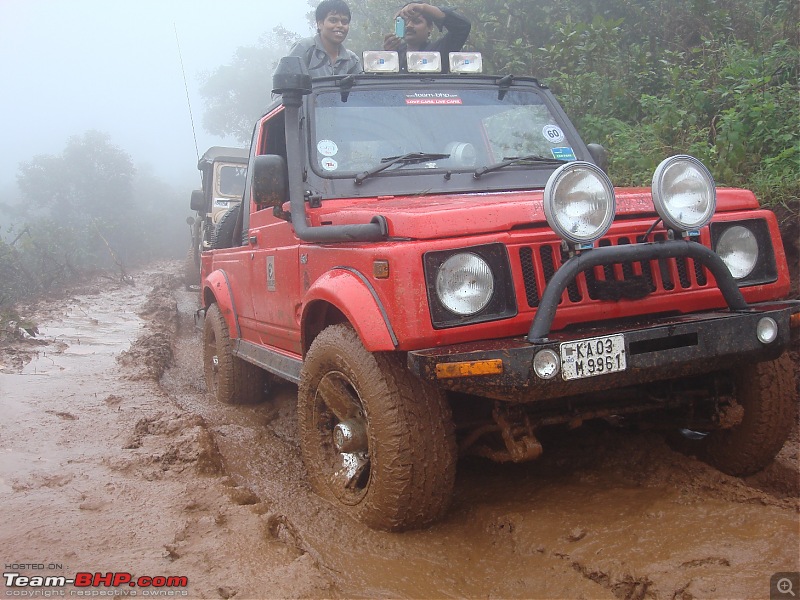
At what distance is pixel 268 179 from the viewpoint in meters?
3.26

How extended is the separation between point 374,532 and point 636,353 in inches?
44.5

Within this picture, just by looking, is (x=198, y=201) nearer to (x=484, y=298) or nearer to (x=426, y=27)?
(x=426, y=27)

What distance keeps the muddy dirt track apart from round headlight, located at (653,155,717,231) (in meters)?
1.01

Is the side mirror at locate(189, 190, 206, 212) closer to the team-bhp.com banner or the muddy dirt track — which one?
the muddy dirt track

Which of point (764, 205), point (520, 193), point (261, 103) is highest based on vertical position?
point (261, 103)

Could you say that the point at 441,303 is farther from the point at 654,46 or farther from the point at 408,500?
the point at 654,46

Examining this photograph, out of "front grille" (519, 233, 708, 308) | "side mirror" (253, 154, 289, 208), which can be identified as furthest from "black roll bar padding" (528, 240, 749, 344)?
"side mirror" (253, 154, 289, 208)

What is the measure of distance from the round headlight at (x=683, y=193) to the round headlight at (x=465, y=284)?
0.65 m

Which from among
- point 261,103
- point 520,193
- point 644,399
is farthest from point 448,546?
point 261,103

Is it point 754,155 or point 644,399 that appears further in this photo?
point 754,155

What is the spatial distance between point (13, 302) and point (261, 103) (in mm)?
30376

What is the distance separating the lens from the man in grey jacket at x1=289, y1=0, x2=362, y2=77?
465 cm

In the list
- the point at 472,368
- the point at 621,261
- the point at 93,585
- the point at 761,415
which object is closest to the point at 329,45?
the point at 621,261

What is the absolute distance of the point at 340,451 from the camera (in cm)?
288
